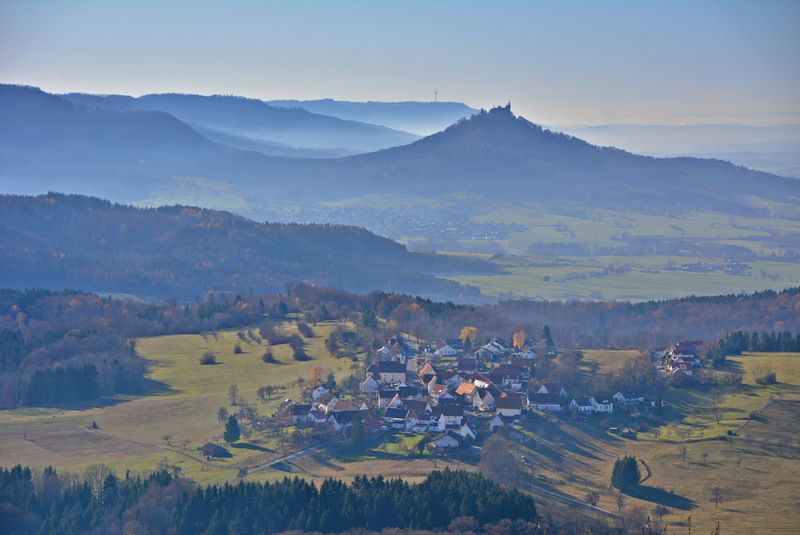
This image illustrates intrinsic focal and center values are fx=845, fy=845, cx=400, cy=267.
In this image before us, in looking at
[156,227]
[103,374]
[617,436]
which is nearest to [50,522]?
[103,374]

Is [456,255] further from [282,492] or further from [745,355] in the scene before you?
[282,492]

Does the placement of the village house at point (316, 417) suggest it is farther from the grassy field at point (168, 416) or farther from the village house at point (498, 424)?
the village house at point (498, 424)

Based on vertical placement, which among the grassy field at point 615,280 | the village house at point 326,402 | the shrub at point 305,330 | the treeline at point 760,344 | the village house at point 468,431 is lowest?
the village house at point 468,431

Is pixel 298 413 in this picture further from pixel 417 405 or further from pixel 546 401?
pixel 546 401

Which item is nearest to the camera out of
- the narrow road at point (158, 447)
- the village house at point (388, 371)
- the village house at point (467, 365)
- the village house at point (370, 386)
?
the narrow road at point (158, 447)

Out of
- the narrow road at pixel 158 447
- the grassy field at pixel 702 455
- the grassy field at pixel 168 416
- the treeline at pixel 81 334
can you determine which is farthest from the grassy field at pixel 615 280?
the narrow road at pixel 158 447

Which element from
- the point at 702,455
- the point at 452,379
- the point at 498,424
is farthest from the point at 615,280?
the point at 702,455

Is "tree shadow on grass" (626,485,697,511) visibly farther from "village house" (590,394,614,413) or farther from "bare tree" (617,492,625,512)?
"village house" (590,394,614,413)
